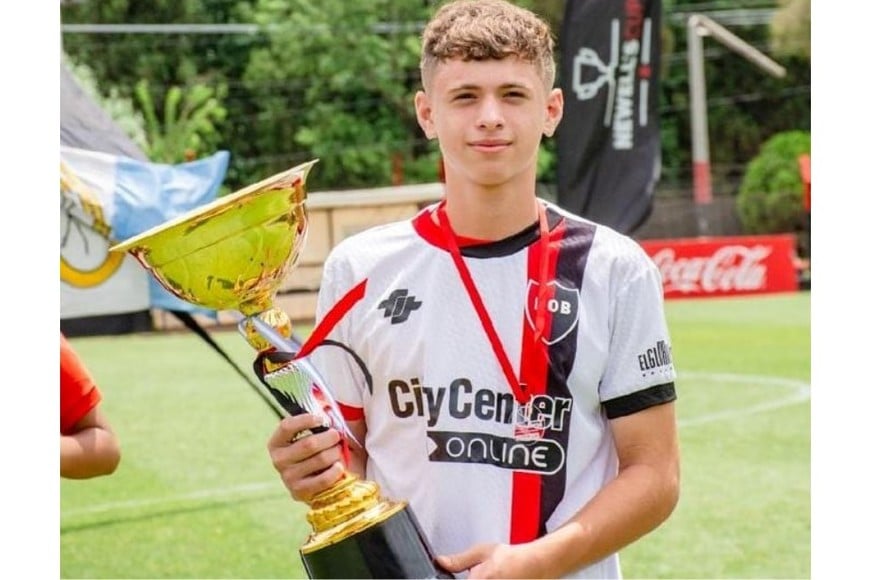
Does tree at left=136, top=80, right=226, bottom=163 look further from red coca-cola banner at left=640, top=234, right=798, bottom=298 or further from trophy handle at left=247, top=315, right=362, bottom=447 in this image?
trophy handle at left=247, top=315, right=362, bottom=447

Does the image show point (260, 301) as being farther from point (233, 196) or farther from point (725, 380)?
point (725, 380)

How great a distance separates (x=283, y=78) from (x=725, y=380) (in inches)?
1057

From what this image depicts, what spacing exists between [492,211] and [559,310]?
187mm

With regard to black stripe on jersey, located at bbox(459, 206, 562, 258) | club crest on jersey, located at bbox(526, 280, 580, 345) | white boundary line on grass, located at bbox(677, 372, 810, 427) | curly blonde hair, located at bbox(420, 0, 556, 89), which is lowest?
white boundary line on grass, located at bbox(677, 372, 810, 427)

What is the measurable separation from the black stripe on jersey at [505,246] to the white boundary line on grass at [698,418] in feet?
18.4

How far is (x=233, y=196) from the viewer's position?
6.68ft

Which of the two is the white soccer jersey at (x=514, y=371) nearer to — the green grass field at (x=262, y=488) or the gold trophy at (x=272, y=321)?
the gold trophy at (x=272, y=321)

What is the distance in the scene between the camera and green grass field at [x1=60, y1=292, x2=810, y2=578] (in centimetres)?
631

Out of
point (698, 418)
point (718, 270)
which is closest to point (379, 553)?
point (698, 418)

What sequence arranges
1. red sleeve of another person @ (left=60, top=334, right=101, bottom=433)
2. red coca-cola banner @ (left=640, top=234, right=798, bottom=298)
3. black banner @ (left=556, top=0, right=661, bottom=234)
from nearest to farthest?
red sleeve of another person @ (left=60, top=334, right=101, bottom=433), black banner @ (left=556, top=0, right=661, bottom=234), red coca-cola banner @ (left=640, top=234, right=798, bottom=298)

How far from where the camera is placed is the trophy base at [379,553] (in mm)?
2049

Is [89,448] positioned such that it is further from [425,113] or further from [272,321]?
[425,113]

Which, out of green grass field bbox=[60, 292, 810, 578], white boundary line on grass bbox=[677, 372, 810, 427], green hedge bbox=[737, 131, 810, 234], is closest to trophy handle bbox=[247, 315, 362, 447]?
green grass field bbox=[60, 292, 810, 578]

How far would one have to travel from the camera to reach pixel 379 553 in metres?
2.05
